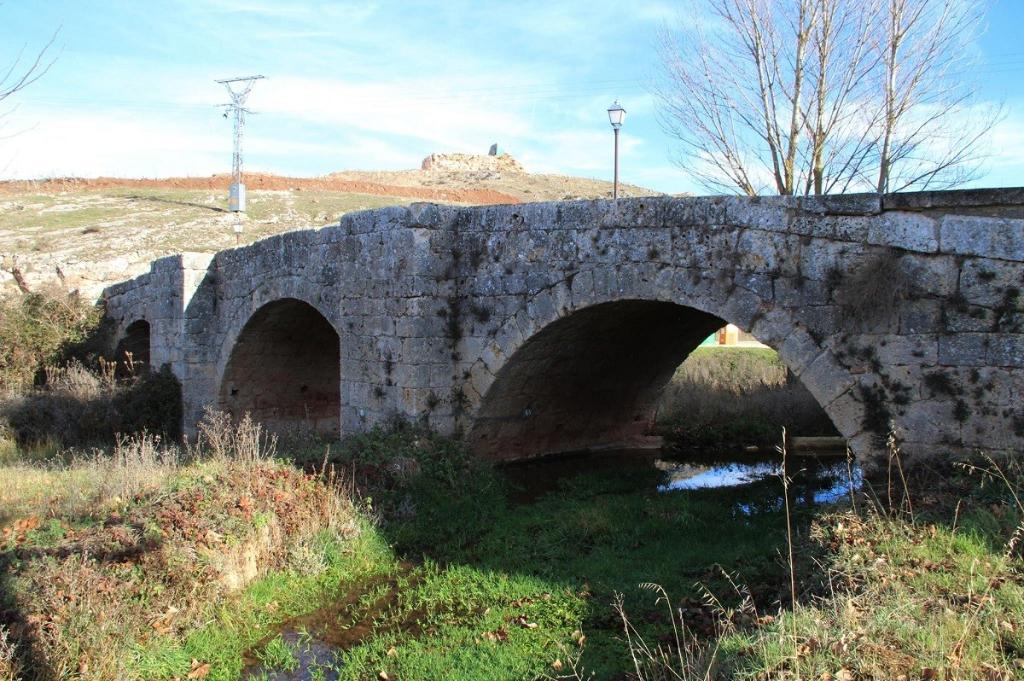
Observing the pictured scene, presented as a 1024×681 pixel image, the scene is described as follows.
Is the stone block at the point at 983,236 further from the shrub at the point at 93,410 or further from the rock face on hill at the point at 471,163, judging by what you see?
the rock face on hill at the point at 471,163

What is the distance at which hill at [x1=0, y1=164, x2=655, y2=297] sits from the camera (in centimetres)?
2100

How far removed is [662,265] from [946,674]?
4.65 metres

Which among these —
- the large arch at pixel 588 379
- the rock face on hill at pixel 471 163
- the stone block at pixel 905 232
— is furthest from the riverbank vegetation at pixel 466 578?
the rock face on hill at pixel 471 163

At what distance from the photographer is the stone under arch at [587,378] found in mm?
8945

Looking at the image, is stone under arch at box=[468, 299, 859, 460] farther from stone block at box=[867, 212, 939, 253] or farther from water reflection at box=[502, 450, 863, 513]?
stone block at box=[867, 212, 939, 253]

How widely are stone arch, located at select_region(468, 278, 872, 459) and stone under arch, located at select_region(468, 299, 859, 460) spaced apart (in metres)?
0.02

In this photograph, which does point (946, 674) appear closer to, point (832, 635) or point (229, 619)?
point (832, 635)

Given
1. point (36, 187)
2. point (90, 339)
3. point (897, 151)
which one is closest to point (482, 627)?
point (897, 151)

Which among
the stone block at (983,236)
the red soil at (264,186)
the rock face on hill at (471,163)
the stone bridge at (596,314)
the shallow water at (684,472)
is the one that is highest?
the rock face on hill at (471,163)

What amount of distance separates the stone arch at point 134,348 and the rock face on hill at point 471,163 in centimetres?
2938

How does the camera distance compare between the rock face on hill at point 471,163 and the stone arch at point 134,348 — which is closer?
the stone arch at point 134,348

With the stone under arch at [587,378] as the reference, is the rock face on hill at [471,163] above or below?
above

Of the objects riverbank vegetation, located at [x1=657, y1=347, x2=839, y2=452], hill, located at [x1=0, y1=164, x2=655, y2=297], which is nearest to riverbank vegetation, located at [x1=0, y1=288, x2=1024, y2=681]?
riverbank vegetation, located at [x1=657, y1=347, x2=839, y2=452]

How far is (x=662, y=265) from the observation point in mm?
7477
